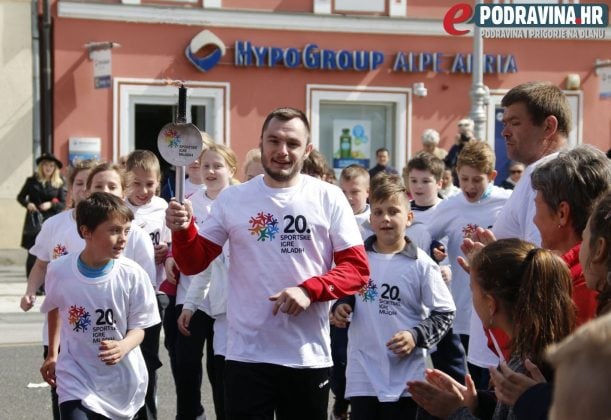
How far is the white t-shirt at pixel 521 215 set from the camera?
498 centimetres

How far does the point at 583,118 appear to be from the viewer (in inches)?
953

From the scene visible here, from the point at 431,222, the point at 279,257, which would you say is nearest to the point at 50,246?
the point at 279,257

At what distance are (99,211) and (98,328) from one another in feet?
1.96

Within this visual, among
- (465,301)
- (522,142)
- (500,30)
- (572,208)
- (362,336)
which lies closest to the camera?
(572,208)

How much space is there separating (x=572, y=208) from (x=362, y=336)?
2.54 m

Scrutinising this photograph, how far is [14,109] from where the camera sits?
20.1 meters

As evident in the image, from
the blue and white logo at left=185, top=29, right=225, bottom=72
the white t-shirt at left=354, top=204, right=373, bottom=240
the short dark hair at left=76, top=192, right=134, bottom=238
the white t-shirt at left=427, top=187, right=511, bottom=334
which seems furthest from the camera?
the blue and white logo at left=185, top=29, right=225, bottom=72

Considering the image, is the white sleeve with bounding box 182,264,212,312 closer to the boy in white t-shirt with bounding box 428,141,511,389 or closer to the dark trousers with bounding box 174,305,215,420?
the dark trousers with bounding box 174,305,215,420

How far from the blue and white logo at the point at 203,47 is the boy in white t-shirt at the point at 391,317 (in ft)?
48.5

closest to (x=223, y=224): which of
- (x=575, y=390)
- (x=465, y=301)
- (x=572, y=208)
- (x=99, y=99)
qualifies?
(x=572, y=208)

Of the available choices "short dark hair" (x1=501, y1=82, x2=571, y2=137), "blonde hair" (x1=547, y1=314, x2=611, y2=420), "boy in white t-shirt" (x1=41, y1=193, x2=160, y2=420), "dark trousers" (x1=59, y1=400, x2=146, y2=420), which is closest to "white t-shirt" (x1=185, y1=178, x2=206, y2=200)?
"boy in white t-shirt" (x1=41, y1=193, x2=160, y2=420)

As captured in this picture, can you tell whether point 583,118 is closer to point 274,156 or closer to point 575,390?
point 274,156

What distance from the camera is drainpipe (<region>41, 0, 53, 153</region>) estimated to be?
66.6 feet

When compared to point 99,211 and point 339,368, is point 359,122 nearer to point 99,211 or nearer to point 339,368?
point 339,368
